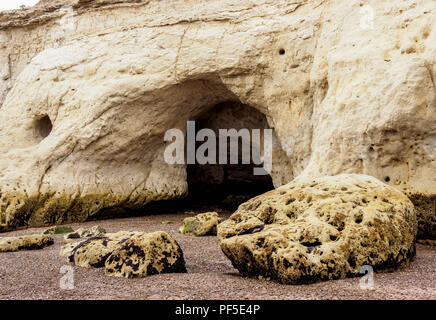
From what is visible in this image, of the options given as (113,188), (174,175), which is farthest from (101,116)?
(174,175)

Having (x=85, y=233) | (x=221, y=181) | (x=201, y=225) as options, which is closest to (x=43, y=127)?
(x=85, y=233)

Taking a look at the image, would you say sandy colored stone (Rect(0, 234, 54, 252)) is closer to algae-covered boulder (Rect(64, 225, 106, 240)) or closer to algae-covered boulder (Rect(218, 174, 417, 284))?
algae-covered boulder (Rect(64, 225, 106, 240))

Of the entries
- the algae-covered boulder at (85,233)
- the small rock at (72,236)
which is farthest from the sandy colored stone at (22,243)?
the algae-covered boulder at (85,233)

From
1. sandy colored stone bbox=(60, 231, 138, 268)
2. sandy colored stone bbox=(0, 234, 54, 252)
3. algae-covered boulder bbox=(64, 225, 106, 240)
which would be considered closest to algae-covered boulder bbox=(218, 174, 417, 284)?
sandy colored stone bbox=(60, 231, 138, 268)

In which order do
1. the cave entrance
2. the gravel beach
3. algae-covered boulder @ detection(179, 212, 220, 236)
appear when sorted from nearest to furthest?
the gravel beach < algae-covered boulder @ detection(179, 212, 220, 236) < the cave entrance

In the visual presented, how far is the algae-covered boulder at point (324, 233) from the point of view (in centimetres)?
342

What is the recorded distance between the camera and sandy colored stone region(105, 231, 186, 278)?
12.4 ft

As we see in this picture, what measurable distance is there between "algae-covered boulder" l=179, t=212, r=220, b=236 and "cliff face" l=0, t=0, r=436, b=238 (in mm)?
1812

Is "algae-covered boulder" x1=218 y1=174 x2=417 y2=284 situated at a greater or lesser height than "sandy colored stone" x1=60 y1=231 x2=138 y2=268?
greater

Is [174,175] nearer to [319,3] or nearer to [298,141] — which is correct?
[298,141]

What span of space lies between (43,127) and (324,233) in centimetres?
834

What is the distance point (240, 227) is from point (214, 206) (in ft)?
25.6

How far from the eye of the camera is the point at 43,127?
10.1 metres

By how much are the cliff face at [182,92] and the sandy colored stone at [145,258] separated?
290cm
